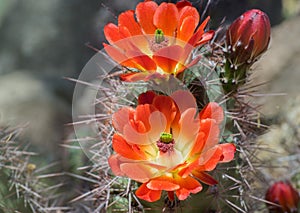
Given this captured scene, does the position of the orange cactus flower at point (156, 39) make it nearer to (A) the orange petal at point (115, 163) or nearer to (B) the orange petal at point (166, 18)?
(B) the orange petal at point (166, 18)

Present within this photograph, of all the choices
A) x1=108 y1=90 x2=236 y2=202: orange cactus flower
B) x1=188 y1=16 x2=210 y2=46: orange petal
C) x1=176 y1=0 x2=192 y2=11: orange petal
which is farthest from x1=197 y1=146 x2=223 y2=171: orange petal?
x1=176 y1=0 x2=192 y2=11: orange petal

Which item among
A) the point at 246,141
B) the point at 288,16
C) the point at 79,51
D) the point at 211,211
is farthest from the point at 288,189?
the point at 79,51

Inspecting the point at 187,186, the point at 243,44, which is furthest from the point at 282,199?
the point at 187,186

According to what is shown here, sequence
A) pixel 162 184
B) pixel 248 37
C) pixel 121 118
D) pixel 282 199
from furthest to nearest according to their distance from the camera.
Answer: pixel 282 199
pixel 248 37
pixel 121 118
pixel 162 184

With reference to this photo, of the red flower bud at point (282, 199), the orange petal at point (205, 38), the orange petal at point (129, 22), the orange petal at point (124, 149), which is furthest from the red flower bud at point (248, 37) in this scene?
the red flower bud at point (282, 199)

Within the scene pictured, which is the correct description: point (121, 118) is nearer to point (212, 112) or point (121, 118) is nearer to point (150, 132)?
point (150, 132)
